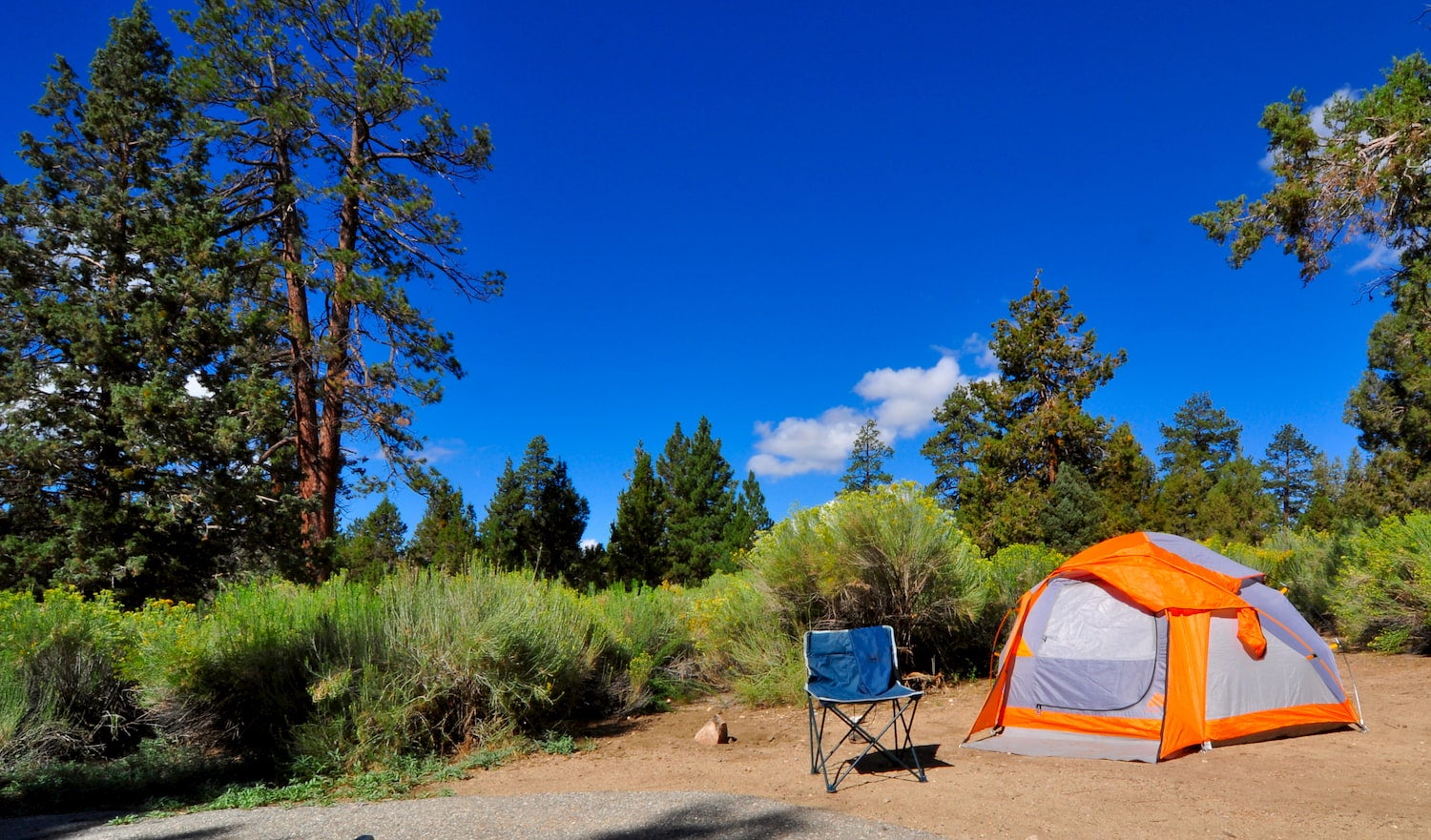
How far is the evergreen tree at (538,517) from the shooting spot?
24.5m

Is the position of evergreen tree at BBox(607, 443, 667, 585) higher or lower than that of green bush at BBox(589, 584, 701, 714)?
higher

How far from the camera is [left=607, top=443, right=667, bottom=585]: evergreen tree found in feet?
88.6

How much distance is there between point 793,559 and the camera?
9242 mm

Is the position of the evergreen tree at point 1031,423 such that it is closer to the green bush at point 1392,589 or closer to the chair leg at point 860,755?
the green bush at point 1392,589

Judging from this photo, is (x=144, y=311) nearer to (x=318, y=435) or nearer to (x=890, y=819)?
(x=318, y=435)

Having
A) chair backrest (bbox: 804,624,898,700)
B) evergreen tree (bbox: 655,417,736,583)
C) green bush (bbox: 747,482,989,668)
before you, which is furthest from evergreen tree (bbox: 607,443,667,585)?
chair backrest (bbox: 804,624,898,700)

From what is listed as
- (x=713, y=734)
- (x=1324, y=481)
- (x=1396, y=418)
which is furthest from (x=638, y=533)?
(x=1324, y=481)

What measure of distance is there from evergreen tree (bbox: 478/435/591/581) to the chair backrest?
1818 cm

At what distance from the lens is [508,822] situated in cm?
429

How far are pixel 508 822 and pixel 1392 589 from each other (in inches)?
442

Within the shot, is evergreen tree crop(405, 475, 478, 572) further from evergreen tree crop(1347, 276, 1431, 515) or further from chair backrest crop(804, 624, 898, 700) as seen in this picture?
Answer: evergreen tree crop(1347, 276, 1431, 515)

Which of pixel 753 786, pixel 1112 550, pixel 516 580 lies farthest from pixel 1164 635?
pixel 516 580

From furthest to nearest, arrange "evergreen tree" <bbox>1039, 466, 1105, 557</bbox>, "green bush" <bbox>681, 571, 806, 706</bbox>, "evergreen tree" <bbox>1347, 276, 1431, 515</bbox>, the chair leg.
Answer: "evergreen tree" <bbox>1039, 466, 1105, 557</bbox> < "evergreen tree" <bbox>1347, 276, 1431, 515</bbox> < "green bush" <bbox>681, 571, 806, 706</bbox> < the chair leg

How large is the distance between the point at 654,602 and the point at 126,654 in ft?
18.6
